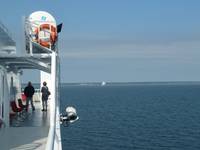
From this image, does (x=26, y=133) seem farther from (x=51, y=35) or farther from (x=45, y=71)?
(x=51, y=35)

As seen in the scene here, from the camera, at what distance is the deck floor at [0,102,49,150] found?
11633 mm

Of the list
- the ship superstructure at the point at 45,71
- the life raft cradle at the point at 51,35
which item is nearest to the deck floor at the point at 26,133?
the ship superstructure at the point at 45,71

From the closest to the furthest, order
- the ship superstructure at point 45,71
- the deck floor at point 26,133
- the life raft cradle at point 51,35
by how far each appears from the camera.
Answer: the deck floor at point 26,133 < the ship superstructure at point 45,71 < the life raft cradle at point 51,35

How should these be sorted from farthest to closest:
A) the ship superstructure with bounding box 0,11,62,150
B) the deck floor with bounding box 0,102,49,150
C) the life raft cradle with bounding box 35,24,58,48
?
the life raft cradle with bounding box 35,24,58,48 → the ship superstructure with bounding box 0,11,62,150 → the deck floor with bounding box 0,102,49,150

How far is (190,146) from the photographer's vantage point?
4006 cm

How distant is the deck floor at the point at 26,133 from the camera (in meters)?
11.6

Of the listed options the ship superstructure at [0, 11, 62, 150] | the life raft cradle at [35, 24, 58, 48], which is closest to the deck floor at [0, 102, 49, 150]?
the ship superstructure at [0, 11, 62, 150]

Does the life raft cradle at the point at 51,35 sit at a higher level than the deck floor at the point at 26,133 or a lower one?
higher

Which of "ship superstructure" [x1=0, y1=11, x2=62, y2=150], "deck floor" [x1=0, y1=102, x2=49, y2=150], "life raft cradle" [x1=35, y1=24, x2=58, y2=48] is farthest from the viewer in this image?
"life raft cradle" [x1=35, y1=24, x2=58, y2=48]

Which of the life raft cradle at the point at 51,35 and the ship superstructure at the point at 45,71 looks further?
the life raft cradle at the point at 51,35

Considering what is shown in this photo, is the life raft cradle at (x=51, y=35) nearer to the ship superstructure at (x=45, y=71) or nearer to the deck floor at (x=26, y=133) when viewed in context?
the ship superstructure at (x=45, y=71)

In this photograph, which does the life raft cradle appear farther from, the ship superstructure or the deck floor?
the deck floor

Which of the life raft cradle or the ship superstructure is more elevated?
the life raft cradle

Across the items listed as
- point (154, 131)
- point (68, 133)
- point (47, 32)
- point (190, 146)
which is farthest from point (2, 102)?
point (154, 131)
